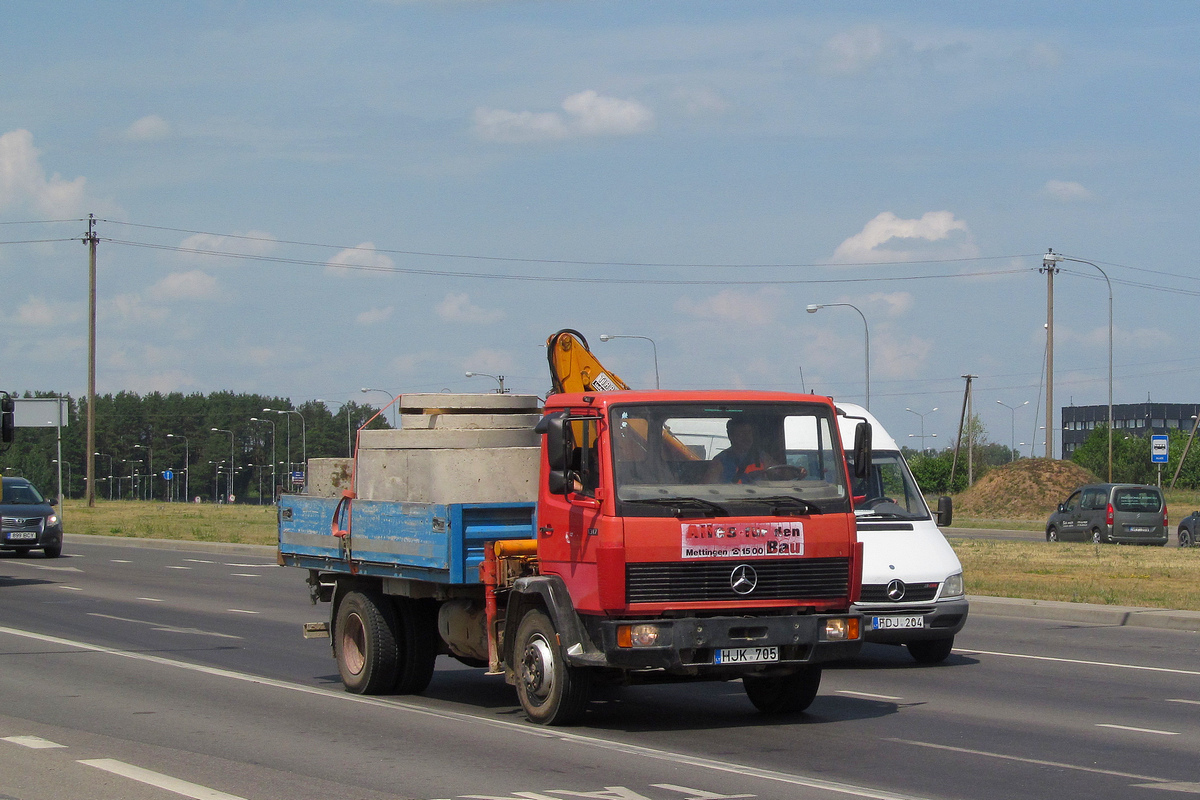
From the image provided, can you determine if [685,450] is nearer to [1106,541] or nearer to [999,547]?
[999,547]

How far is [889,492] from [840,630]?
5.46 m

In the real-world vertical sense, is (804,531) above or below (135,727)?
above

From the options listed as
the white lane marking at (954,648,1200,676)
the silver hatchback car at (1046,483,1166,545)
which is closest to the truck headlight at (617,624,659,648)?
the white lane marking at (954,648,1200,676)

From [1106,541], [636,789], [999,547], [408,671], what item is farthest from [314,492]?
[1106,541]

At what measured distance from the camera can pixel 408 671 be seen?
447 inches

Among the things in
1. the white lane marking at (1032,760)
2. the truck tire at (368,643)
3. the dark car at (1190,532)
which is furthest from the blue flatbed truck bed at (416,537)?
the dark car at (1190,532)

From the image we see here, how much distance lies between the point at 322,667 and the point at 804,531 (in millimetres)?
5948

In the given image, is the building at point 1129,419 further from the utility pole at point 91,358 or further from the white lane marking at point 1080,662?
the white lane marking at point 1080,662

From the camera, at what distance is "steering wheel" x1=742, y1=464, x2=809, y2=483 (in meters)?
9.28

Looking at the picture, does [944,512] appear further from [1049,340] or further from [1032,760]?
[1049,340]

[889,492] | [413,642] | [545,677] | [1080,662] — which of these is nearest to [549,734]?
[545,677]

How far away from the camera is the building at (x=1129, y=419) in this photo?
171 meters

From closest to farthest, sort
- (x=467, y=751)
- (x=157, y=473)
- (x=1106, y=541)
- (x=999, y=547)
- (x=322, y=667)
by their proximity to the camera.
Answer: (x=467, y=751) < (x=322, y=667) < (x=999, y=547) < (x=1106, y=541) < (x=157, y=473)

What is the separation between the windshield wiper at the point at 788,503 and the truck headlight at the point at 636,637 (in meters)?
1.09
